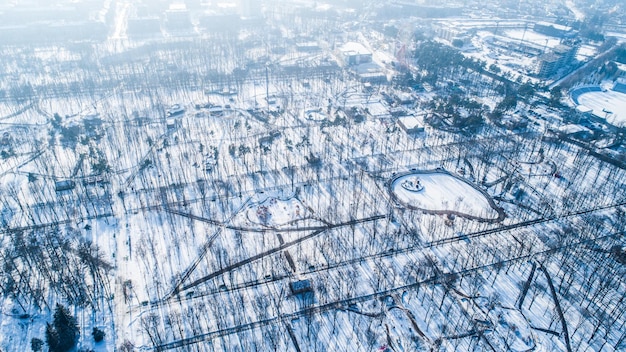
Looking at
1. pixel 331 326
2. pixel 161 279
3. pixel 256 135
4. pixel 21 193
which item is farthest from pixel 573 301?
pixel 21 193

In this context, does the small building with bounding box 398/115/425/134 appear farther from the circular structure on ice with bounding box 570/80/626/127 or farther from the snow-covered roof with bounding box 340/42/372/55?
the snow-covered roof with bounding box 340/42/372/55

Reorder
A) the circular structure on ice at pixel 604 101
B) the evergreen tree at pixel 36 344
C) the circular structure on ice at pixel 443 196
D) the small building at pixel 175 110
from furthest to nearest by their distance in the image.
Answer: the circular structure on ice at pixel 604 101 < the small building at pixel 175 110 < the circular structure on ice at pixel 443 196 < the evergreen tree at pixel 36 344

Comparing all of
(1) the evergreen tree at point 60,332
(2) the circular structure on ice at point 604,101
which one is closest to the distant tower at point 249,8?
(2) the circular structure on ice at point 604,101

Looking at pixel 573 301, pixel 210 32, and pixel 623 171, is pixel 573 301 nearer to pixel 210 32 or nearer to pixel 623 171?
pixel 623 171

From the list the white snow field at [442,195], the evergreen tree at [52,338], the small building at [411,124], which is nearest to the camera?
the evergreen tree at [52,338]

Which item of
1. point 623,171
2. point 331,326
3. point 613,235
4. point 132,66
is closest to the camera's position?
point 331,326

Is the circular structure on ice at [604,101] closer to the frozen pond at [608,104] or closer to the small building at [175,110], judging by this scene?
the frozen pond at [608,104]

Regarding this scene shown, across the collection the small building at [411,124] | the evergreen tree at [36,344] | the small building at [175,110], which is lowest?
the evergreen tree at [36,344]
